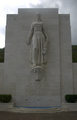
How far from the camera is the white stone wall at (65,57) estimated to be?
1551 centimetres

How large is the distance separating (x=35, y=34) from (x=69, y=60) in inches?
174

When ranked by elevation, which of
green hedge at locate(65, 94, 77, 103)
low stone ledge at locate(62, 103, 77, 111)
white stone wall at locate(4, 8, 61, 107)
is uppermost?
white stone wall at locate(4, 8, 61, 107)

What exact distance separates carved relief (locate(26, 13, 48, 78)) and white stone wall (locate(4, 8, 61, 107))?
0.58 meters

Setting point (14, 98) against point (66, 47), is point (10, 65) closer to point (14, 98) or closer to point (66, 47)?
point (14, 98)

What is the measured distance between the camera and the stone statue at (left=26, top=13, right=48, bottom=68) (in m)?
15.1

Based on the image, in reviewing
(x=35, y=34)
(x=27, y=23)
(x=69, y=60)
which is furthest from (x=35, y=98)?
(x=27, y=23)

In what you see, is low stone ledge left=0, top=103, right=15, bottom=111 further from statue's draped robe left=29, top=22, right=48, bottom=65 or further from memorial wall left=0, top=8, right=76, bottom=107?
statue's draped robe left=29, top=22, right=48, bottom=65

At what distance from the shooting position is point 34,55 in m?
15.0

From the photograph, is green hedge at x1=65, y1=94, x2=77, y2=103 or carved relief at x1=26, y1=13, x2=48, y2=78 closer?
green hedge at x1=65, y1=94, x2=77, y2=103

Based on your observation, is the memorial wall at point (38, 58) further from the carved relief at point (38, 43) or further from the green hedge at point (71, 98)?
the green hedge at point (71, 98)

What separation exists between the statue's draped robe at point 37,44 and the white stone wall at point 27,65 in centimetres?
64

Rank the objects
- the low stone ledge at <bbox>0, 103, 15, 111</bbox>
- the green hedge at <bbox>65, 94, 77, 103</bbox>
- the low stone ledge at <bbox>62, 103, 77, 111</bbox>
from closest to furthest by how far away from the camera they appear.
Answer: the low stone ledge at <bbox>0, 103, 15, 111</bbox>
the low stone ledge at <bbox>62, 103, 77, 111</bbox>
the green hedge at <bbox>65, 94, 77, 103</bbox>

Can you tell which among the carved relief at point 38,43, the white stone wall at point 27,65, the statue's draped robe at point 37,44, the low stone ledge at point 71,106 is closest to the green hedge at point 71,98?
the low stone ledge at point 71,106

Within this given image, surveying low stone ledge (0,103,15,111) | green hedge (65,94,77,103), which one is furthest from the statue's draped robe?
low stone ledge (0,103,15,111)
